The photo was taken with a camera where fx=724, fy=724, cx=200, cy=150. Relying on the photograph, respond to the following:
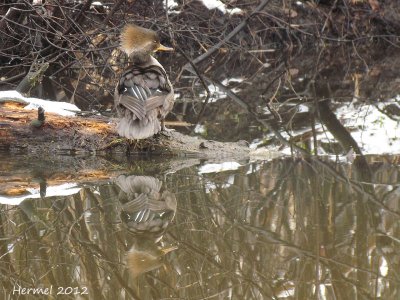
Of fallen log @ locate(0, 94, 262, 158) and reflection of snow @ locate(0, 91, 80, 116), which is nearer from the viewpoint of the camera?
fallen log @ locate(0, 94, 262, 158)

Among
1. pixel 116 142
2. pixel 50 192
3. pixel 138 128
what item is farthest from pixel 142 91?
pixel 50 192

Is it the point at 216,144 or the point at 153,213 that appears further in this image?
the point at 216,144

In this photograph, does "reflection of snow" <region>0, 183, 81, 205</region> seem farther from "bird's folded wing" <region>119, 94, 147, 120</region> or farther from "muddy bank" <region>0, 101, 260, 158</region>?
"muddy bank" <region>0, 101, 260, 158</region>

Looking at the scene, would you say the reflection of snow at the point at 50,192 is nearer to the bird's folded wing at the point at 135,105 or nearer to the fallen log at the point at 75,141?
the bird's folded wing at the point at 135,105

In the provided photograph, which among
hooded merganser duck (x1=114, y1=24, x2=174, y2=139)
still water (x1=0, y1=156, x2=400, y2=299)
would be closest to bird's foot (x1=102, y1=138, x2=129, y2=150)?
hooded merganser duck (x1=114, y1=24, x2=174, y2=139)

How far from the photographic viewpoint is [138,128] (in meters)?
5.24

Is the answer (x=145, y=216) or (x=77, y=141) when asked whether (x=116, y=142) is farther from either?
(x=145, y=216)

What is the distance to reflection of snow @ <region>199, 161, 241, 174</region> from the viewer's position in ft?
16.6

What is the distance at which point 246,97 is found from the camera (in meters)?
9.01

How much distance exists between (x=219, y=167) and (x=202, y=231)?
4.99 ft

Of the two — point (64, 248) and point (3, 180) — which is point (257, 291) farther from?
point (3, 180)

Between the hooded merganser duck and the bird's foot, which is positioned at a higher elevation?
the hooded merganser duck

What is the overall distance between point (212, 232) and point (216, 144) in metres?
2.00

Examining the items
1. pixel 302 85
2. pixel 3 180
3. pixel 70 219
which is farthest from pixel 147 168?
pixel 302 85
